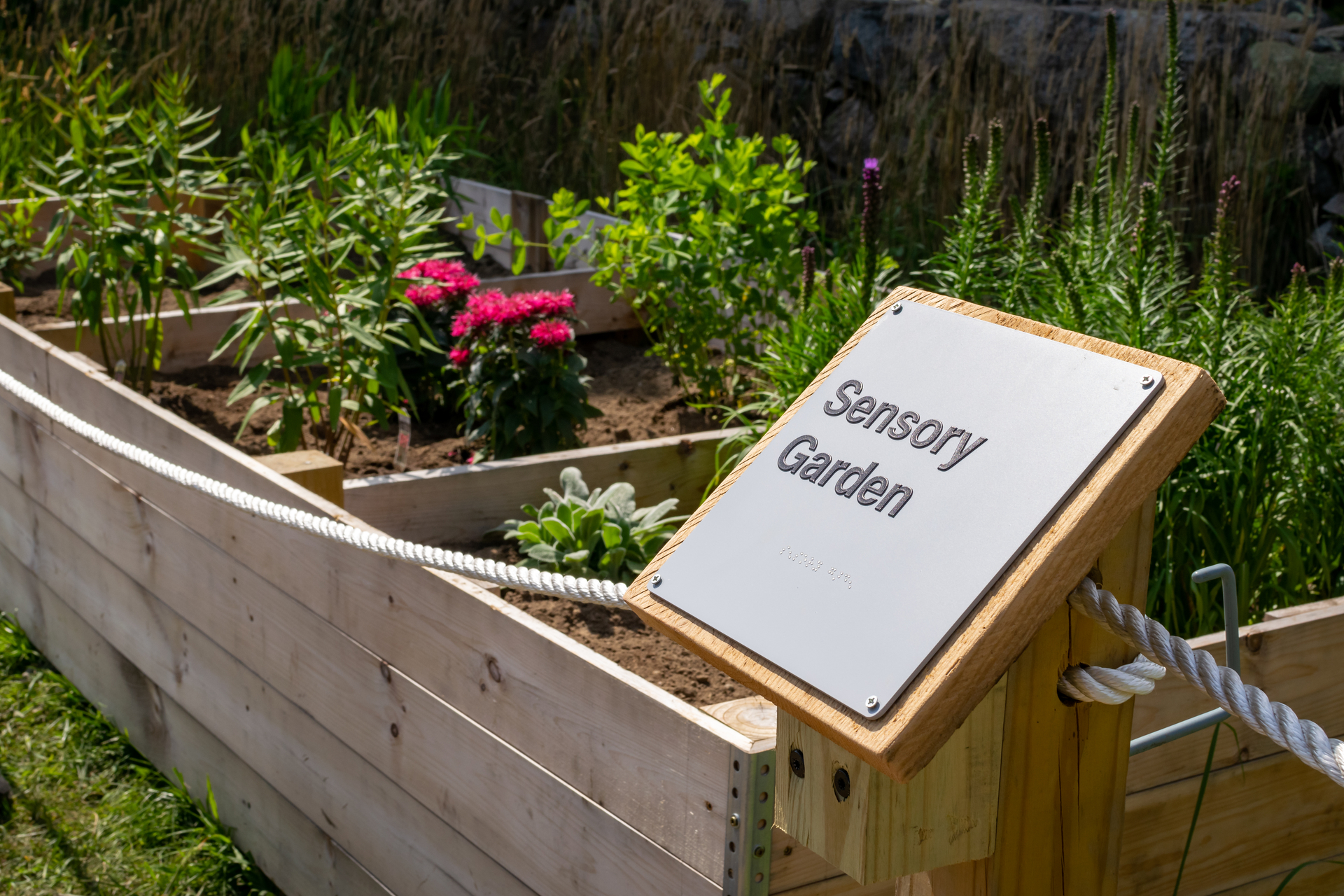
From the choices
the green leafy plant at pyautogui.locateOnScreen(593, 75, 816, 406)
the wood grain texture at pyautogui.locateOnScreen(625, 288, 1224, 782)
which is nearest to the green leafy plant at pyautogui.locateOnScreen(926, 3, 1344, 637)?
the green leafy plant at pyautogui.locateOnScreen(593, 75, 816, 406)

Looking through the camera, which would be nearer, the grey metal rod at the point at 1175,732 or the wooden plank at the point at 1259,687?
the grey metal rod at the point at 1175,732

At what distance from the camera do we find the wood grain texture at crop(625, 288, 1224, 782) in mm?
787

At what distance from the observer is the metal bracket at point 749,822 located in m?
1.21

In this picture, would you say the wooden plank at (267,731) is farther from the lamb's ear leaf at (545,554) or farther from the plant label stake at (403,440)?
the plant label stake at (403,440)

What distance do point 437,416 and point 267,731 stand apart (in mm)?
1348

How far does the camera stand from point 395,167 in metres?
2.87

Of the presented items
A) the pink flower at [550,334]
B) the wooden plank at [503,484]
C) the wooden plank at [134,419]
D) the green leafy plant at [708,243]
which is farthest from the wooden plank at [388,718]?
the green leafy plant at [708,243]

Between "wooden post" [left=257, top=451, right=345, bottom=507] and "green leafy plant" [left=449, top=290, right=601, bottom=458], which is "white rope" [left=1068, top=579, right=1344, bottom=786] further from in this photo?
"green leafy plant" [left=449, top=290, right=601, bottom=458]

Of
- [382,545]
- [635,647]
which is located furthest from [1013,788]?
[635,647]

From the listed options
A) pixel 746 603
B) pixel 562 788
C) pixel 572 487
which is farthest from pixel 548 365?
pixel 746 603

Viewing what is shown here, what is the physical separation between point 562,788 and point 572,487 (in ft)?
3.12

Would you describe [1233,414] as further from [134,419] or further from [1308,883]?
[134,419]

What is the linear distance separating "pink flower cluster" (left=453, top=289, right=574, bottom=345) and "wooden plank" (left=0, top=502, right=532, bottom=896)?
0.95 metres

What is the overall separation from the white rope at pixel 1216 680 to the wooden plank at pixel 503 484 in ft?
5.83
